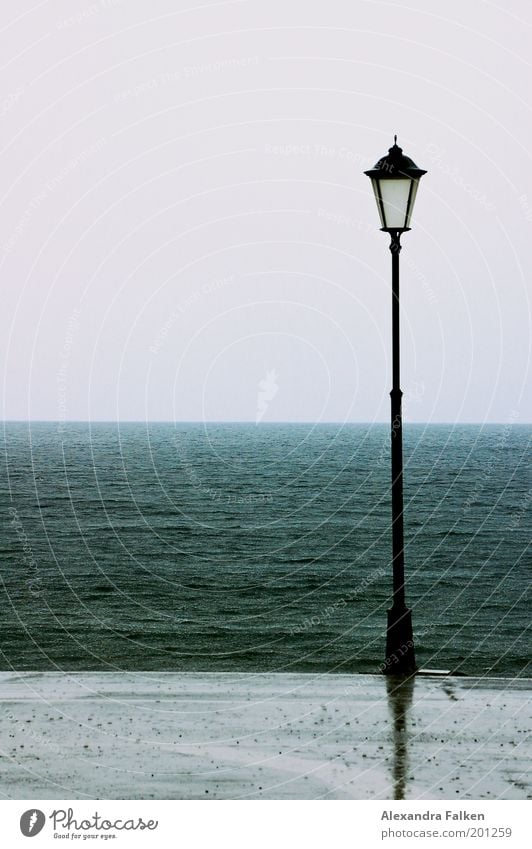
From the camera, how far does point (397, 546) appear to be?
1166cm

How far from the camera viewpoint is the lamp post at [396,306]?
11242mm

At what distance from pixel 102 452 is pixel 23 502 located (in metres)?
78.4

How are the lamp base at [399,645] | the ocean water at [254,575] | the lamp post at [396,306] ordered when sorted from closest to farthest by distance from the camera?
the lamp base at [399,645]
the lamp post at [396,306]
the ocean water at [254,575]

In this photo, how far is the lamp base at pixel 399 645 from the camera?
1113 centimetres

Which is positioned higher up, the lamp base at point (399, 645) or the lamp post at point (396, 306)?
the lamp post at point (396, 306)

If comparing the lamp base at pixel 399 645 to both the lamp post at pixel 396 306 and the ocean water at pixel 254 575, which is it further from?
the ocean water at pixel 254 575

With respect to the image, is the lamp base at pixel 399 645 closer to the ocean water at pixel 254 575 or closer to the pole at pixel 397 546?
the pole at pixel 397 546

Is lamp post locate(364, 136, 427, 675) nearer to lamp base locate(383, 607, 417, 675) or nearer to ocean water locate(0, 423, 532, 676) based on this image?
lamp base locate(383, 607, 417, 675)

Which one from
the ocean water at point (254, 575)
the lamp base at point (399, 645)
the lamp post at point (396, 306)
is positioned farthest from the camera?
the ocean water at point (254, 575)

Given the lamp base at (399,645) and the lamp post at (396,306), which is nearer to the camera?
the lamp base at (399,645)

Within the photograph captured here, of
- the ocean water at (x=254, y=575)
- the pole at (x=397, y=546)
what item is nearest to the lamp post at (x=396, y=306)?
the pole at (x=397, y=546)

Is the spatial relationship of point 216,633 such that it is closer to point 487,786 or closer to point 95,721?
point 95,721

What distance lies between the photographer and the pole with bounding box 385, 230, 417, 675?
11.2 m

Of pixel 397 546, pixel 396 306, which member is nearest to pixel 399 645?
pixel 397 546
